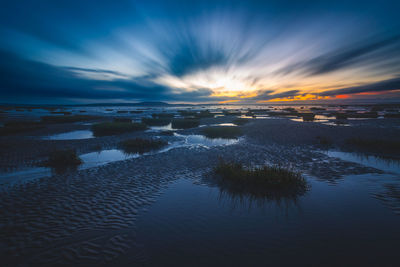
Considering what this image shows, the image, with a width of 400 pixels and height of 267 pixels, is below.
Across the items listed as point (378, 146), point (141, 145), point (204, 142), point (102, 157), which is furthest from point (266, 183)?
point (378, 146)

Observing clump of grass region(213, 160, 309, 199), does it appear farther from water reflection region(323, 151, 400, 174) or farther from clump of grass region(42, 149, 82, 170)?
clump of grass region(42, 149, 82, 170)

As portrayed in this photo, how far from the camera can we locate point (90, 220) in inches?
261

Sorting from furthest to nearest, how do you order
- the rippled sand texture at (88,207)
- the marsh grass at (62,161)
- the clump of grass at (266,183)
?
the marsh grass at (62,161) < the clump of grass at (266,183) < the rippled sand texture at (88,207)

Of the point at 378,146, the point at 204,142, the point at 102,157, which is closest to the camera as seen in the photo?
the point at 102,157

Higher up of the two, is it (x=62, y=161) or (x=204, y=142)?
(x=62, y=161)

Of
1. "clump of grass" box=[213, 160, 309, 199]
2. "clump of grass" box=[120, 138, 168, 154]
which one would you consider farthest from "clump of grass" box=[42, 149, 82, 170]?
"clump of grass" box=[213, 160, 309, 199]

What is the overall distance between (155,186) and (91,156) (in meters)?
9.55

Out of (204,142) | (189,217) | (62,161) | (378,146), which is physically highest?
(62,161)

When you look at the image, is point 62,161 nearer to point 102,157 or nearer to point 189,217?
point 102,157

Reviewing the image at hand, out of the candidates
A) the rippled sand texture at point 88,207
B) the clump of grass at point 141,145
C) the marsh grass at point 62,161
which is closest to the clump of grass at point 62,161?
the marsh grass at point 62,161

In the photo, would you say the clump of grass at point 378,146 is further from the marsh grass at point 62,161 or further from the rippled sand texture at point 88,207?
the marsh grass at point 62,161

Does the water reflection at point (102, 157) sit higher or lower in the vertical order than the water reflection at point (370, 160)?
higher

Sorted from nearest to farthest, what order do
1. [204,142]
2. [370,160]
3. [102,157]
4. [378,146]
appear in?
[370,160] → [102,157] → [378,146] → [204,142]

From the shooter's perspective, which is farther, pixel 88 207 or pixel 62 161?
pixel 62 161
